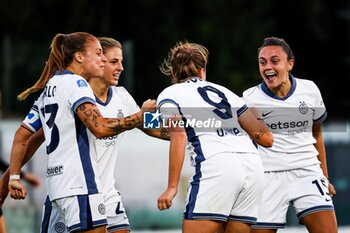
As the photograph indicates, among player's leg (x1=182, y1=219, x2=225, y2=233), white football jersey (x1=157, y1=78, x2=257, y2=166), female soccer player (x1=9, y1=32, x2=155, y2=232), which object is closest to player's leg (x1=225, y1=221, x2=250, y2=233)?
player's leg (x1=182, y1=219, x2=225, y2=233)

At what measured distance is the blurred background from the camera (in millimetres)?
18812

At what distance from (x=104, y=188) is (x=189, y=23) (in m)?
17.8

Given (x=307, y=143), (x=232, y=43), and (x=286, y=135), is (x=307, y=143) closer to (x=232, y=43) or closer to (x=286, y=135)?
(x=286, y=135)

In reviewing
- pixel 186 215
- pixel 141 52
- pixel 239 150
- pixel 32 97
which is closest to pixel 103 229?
pixel 186 215

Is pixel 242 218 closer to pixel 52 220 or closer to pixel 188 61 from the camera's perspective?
pixel 188 61

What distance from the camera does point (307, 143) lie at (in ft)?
26.7

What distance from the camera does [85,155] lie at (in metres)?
6.65

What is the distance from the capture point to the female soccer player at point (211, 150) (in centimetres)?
674

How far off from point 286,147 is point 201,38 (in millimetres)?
16248

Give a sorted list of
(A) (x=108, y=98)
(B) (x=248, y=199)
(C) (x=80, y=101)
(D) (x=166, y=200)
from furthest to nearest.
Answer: (A) (x=108, y=98) < (B) (x=248, y=199) < (C) (x=80, y=101) < (D) (x=166, y=200)

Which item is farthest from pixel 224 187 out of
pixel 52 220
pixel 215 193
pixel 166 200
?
pixel 52 220

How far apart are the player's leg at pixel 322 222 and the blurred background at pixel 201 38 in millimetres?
8566

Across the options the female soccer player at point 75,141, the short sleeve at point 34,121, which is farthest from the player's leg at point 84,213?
the short sleeve at point 34,121

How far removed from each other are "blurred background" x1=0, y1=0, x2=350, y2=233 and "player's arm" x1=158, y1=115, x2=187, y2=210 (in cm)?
998
